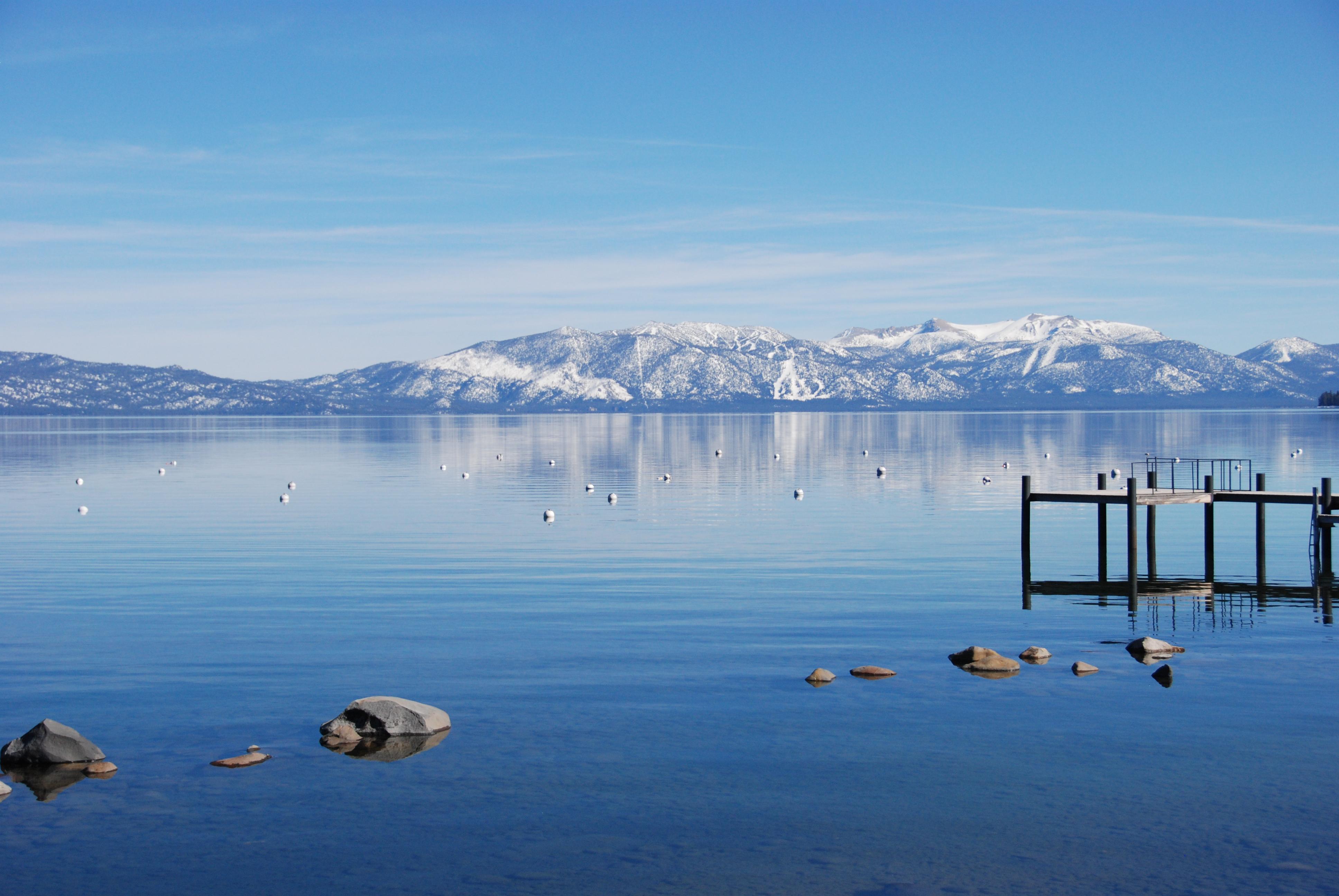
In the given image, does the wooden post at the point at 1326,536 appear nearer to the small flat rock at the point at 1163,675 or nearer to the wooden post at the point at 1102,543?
the wooden post at the point at 1102,543

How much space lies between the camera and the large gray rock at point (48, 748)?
20656 millimetres

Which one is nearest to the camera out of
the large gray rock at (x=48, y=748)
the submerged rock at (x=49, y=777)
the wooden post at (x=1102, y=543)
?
the submerged rock at (x=49, y=777)

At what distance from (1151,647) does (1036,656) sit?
8.82ft

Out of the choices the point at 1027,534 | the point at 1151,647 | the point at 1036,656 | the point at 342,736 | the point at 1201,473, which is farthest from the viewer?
the point at 1201,473

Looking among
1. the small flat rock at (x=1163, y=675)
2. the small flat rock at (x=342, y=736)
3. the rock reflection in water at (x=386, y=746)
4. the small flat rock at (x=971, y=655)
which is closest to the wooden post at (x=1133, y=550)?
the small flat rock at (x=1163, y=675)

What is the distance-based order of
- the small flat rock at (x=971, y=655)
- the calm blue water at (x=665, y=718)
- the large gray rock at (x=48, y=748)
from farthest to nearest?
the small flat rock at (x=971, y=655), the large gray rock at (x=48, y=748), the calm blue water at (x=665, y=718)

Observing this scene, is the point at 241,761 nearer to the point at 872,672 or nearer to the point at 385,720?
the point at 385,720

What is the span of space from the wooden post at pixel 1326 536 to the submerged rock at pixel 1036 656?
20.3m

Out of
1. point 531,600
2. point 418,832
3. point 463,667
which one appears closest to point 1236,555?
point 531,600

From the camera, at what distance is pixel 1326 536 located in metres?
45.6

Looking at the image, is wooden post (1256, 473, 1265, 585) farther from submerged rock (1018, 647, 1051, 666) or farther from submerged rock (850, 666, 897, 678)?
submerged rock (850, 666, 897, 678)

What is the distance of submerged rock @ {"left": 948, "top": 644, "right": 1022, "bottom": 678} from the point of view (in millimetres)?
27312

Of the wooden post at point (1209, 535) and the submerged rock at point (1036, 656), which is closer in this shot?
the submerged rock at point (1036, 656)

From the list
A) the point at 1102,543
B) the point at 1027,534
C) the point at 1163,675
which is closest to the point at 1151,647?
the point at 1163,675
